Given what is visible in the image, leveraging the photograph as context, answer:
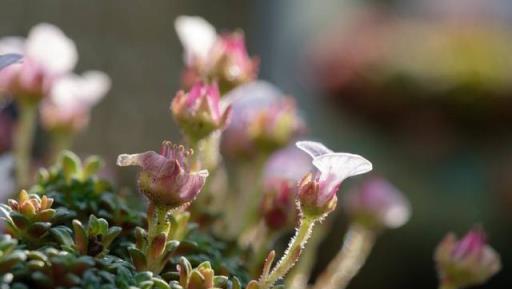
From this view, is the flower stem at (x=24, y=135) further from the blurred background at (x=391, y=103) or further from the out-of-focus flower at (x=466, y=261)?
the blurred background at (x=391, y=103)

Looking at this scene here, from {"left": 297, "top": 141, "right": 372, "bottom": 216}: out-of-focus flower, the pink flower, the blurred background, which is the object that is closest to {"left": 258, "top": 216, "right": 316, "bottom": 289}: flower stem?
{"left": 297, "top": 141, "right": 372, "bottom": 216}: out-of-focus flower

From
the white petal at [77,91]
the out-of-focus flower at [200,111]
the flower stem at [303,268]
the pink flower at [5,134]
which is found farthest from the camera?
the pink flower at [5,134]

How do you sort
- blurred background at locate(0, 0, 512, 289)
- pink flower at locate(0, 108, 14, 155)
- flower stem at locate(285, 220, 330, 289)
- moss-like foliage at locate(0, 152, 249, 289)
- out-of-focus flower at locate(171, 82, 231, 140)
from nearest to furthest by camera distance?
1. moss-like foliage at locate(0, 152, 249, 289)
2. out-of-focus flower at locate(171, 82, 231, 140)
3. flower stem at locate(285, 220, 330, 289)
4. pink flower at locate(0, 108, 14, 155)
5. blurred background at locate(0, 0, 512, 289)

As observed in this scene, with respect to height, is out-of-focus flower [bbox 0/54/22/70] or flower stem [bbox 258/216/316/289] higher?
out-of-focus flower [bbox 0/54/22/70]

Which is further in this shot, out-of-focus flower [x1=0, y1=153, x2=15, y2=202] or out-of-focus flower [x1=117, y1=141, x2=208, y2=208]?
out-of-focus flower [x1=0, y1=153, x2=15, y2=202]

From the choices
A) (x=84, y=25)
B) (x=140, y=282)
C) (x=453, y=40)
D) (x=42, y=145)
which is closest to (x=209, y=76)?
(x=140, y=282)

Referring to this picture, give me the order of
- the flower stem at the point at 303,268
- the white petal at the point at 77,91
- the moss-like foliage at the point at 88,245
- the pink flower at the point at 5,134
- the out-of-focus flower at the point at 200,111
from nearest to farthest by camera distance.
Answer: the moss-like foliage at the point at 88,245 → the out-of-focus flower at the point at 200,111 → the flower stem at the point at 303,268 → the white petal at the point at 77,91 → the pink flower at the point at 5,134

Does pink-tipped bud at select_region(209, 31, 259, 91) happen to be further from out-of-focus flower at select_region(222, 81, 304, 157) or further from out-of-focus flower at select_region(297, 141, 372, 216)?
out-of-focus flower at select_region(297, 141, 372, 216)

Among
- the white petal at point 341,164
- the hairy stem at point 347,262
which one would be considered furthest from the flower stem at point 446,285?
the white petal at point 341,164
